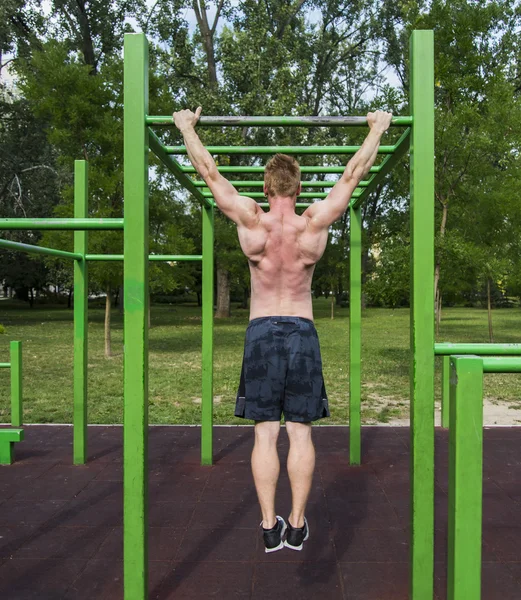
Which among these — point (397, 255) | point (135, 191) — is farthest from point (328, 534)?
point (397, 255)

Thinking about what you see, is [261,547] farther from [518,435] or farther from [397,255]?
[397,255]

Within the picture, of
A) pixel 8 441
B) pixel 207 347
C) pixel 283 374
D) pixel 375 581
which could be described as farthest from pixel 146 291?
pixel 8 441

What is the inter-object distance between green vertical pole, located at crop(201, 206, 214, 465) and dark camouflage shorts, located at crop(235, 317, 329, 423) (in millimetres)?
1914

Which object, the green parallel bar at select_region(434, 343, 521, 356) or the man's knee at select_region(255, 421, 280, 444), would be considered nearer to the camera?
the green parallel bar at select_region(434, 343, 521, 356)

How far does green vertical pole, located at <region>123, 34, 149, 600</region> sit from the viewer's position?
2311 mm

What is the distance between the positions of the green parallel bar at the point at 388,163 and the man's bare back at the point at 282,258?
52 centimetres

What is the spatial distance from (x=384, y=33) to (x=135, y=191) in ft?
80.4

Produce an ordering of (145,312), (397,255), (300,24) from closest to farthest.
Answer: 1. (145,312)
2. (397,255)
3. (300,24)

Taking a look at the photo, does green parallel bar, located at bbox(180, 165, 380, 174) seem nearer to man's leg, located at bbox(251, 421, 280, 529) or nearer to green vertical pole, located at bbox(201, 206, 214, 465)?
green vertical pole, located at bbox(201, 206, 214, 465)

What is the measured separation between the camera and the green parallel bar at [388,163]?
2.60m

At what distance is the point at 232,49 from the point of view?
18.1 meters

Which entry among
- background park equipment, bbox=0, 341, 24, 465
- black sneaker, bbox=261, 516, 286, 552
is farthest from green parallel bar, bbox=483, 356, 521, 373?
background park equipment, bbox=0, 341, 24, 465

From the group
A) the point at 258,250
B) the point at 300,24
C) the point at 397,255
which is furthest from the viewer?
the point at 300,24

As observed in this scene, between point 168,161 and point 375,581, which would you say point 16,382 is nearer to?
point 168,161
